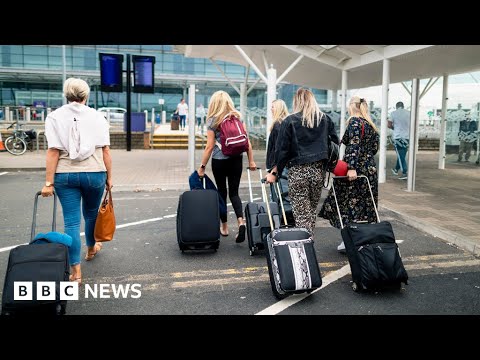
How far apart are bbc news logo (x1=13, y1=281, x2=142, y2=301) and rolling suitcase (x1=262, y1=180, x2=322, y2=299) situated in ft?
3.91

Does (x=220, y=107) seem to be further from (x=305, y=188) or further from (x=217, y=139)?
(x=305, y=188)

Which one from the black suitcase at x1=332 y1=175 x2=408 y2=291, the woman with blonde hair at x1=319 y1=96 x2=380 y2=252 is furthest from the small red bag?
the black suitcase at x1=332 y1=175 x2=408 y2=291

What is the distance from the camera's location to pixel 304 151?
4.38 m

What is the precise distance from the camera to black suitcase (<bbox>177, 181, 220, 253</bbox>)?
4855mm

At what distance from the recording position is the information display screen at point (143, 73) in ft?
57.3

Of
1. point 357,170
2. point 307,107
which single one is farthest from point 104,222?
point 357,170

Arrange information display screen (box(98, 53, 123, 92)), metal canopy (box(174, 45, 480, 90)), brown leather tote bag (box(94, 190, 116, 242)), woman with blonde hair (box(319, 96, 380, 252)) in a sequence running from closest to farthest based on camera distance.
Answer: brown leather tote bag (box(94, 190, 116, 242))
woman with blonde hair (box(319, 96, 380, 252))
metal canopy (box(174, 45, 480, 90))
information display screen (box(98, 53, 123, 92))

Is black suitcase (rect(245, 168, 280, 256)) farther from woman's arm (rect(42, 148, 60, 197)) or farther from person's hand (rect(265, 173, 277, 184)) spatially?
woman's arm (rect(42, 148, 60, 197))

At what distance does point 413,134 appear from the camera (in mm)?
8672

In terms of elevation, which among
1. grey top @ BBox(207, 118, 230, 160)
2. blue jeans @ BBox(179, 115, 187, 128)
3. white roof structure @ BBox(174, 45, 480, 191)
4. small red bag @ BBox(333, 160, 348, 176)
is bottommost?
small red bag @ BBox(333, 160, 348, 176)
